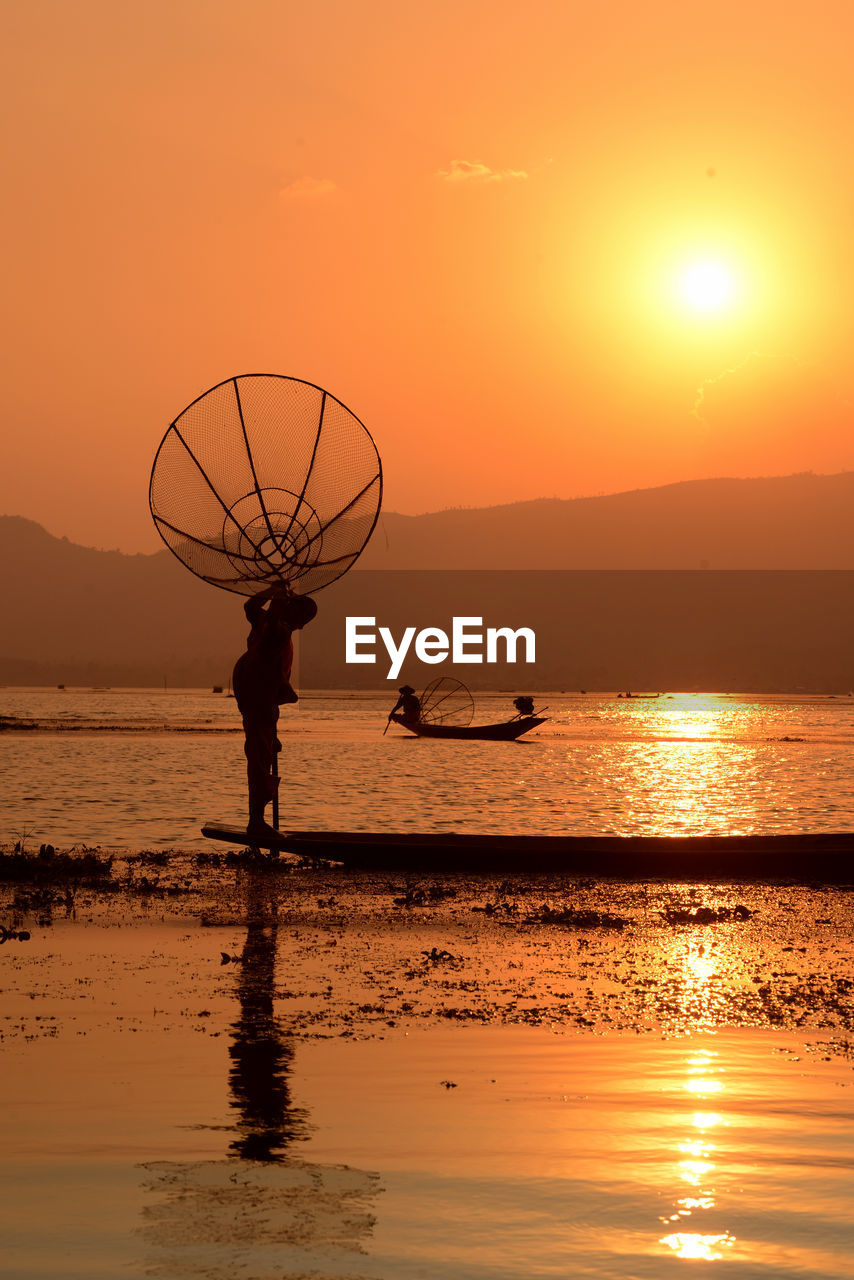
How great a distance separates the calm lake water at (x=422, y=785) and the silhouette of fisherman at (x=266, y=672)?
594 cm

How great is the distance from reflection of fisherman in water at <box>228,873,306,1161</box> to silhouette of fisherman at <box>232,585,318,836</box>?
17.3 feet

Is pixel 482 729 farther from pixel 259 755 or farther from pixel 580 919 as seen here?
pixel 580 919

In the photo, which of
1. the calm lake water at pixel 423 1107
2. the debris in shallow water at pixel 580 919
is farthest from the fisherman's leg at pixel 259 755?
the calm lake water at pixel 423 1107

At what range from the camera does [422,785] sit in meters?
42.3

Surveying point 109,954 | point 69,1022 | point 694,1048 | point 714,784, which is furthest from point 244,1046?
point 714,784

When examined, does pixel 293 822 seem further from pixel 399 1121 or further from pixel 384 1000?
pixel 399 1121

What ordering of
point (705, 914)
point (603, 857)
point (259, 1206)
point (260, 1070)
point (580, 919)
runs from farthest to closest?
point (603, 857) → point (705, 914) → point (580, 919) → point (260, 1070) → point (259, 1206)

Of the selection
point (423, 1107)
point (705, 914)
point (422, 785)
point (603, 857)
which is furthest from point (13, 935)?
point (422, 785)

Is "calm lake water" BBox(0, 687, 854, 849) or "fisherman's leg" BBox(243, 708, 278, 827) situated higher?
"fisherman's leg" BBox(243, 708, 278, 827)

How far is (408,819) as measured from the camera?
99.7 ft

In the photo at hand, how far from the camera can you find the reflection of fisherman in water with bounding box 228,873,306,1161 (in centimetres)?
705

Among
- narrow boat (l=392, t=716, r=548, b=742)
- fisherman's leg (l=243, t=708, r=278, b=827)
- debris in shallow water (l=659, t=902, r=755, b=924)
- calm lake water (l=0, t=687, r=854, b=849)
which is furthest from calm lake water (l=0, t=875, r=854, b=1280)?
narrow boat (l=392, t=716, r=548, b=742)

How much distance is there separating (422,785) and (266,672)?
82.1ft

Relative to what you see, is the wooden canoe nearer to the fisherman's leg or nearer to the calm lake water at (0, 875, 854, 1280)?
the fisherman's leg
